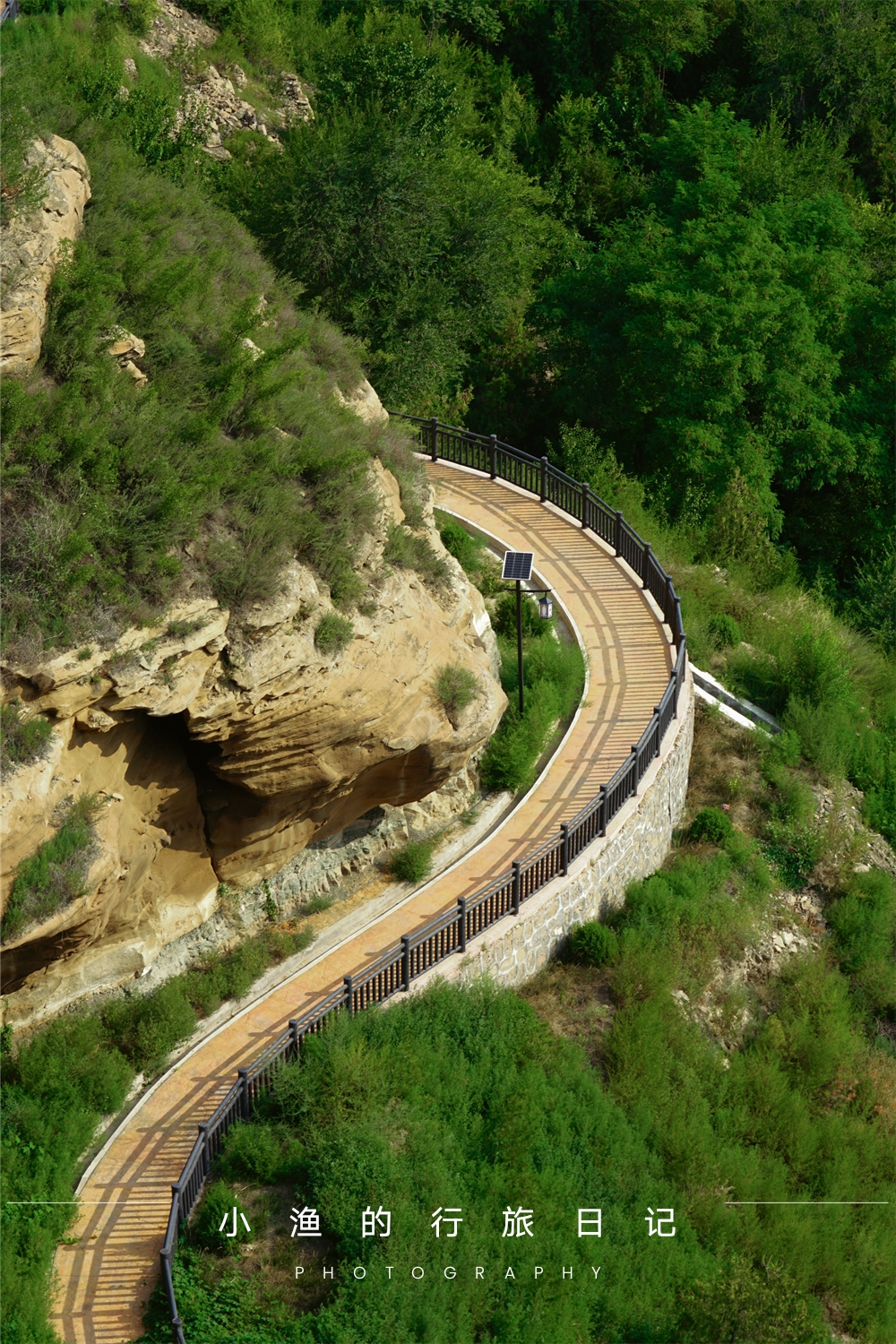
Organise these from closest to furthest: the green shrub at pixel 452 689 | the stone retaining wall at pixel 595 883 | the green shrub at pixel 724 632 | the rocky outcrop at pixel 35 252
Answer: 1. the rocky outcrop at pixel 35 252
2. the stone retaining wall at pixel 595 883
3. the green shrub at pixel 452 689
4. the green shrub at pixel 724 632

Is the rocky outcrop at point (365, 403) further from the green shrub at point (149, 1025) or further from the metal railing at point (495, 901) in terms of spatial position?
the green shrub at point (149, 1025)

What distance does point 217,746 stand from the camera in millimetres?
17594

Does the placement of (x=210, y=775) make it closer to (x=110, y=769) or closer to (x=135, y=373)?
(x=110, y=769)

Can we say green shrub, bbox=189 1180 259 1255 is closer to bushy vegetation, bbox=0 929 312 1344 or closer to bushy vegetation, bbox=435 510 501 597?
bushy vegetation, bbox=0 929 312 1344

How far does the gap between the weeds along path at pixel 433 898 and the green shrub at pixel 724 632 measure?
67.2 inches

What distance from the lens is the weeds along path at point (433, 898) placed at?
48.6 feet

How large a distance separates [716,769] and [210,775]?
389 inches

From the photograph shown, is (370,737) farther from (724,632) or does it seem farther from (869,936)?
(724,632)

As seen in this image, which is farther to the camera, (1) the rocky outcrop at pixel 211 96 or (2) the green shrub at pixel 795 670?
(1) the rocky outcrop at pixel 211 96

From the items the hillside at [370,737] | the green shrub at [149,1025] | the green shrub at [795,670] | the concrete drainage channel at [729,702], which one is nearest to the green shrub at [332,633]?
the hillside at [370,737]

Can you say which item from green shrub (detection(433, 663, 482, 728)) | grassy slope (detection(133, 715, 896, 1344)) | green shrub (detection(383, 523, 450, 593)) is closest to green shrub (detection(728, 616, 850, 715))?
grassy slope (detection(133, 715, 896, 1344))

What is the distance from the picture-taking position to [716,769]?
960 inches

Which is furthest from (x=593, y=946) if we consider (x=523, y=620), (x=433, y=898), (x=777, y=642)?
(x=777, y=642)

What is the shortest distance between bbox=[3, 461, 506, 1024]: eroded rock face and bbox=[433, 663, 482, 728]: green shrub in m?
0.13
